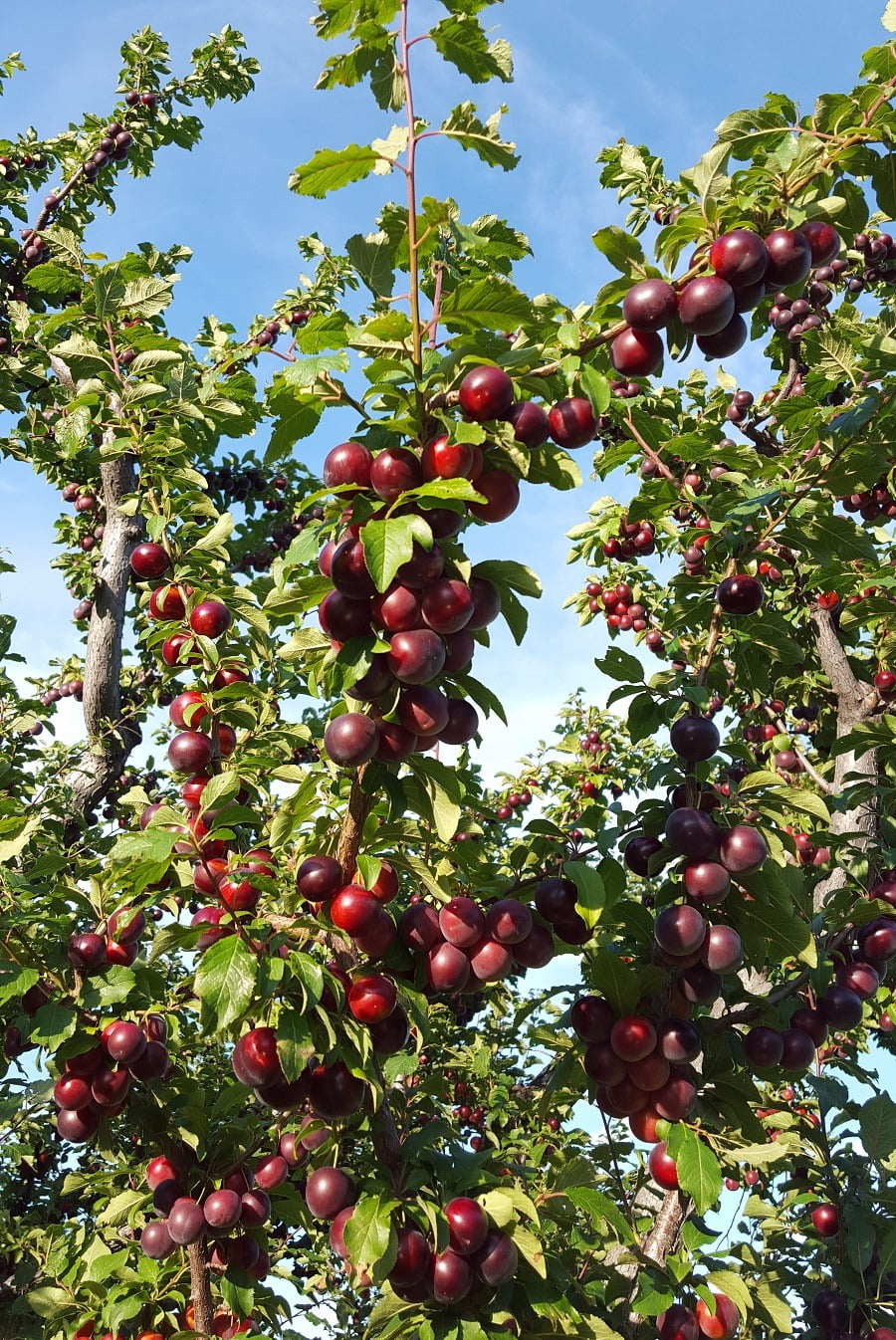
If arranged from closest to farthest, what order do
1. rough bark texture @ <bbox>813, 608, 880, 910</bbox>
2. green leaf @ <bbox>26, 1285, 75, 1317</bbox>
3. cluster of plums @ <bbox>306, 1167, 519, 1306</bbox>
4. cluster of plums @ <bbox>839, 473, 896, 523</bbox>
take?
cluster of plums @ <bbox>306, 1167, 519, 1306</bbox> → green leaf @ <bbox>26, 1285, 75, 1317</bbox> → rough bark texture @ <bbox>813, 608, 880, 910</bbox> → cluster of plums @ <bbox>839, 473, 896, 523</bbox>

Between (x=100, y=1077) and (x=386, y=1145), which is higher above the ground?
(x=100, y=1077)

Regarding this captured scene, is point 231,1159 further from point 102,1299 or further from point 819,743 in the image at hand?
point 819,743

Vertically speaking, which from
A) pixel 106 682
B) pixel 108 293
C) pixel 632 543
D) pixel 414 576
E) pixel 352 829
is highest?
pixel 632 543

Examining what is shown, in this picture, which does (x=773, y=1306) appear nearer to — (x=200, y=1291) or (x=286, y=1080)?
(x=200, y=1291)

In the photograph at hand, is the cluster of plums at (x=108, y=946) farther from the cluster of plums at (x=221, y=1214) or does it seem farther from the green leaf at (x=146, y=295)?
the green leaf at (x=146, y=295)

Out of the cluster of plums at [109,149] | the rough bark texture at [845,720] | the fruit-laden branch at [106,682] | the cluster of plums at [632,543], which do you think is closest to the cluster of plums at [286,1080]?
the rough bark texture at [845,720]

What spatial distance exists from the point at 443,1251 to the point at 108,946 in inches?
49.1

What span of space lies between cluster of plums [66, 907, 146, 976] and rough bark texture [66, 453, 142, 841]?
2.62 metres

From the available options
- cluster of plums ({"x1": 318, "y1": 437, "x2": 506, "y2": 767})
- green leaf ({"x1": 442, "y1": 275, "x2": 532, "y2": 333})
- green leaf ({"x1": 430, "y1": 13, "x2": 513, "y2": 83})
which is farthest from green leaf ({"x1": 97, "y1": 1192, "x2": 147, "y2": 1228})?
green leaf ({"x1": 430, "y1": 13, "x2": 513, "y2": 83})

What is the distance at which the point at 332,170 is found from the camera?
180cm

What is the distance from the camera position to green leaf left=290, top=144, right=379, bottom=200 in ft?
5.81

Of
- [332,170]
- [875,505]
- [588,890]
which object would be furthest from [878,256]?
[588,890]

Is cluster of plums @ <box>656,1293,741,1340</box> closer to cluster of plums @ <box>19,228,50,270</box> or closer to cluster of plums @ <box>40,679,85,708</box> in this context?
cluster of plums @ <box>40,679,85,708</box>

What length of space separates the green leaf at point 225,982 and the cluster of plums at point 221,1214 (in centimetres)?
118
